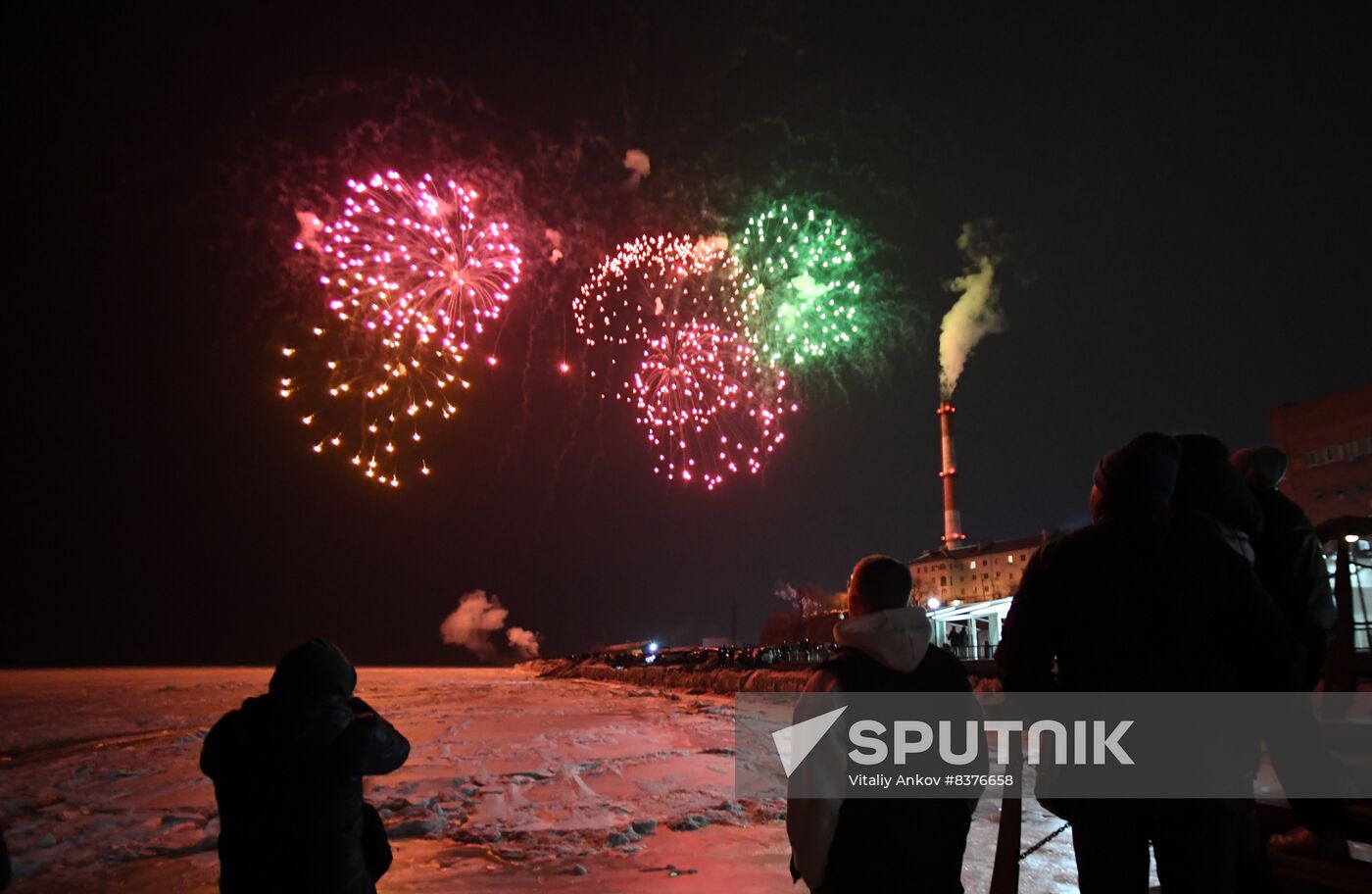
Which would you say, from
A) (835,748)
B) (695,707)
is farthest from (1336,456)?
(835,748)

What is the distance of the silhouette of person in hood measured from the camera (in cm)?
273

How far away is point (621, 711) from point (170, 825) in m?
13.2

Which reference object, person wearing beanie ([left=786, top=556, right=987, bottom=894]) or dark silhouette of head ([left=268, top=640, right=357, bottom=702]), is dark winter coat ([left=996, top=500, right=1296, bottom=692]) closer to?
person wearing beanie ([left=786, top=556, right=987, bottom=894])

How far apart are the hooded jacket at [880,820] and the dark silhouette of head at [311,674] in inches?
68.8

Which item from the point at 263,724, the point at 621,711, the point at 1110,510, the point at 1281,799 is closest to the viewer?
the point at 1110,510

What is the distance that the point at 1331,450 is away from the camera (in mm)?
46375

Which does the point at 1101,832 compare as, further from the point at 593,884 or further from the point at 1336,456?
the point at 1336,456

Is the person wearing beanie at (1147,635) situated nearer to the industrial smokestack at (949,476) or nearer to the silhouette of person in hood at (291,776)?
the silhouette of person in hood at (291,776)

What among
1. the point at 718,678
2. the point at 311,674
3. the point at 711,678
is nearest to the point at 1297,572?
the point at 311,674

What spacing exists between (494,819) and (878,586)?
5.87m

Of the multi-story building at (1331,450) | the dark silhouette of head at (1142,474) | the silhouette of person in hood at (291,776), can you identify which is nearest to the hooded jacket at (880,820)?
the dark silhouette of head at (1142,474)

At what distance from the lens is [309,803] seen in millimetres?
2793

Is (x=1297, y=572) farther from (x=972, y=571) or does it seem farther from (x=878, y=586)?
(x=972, y=571)

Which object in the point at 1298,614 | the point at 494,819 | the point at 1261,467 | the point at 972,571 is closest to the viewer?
the point at 1298,614
